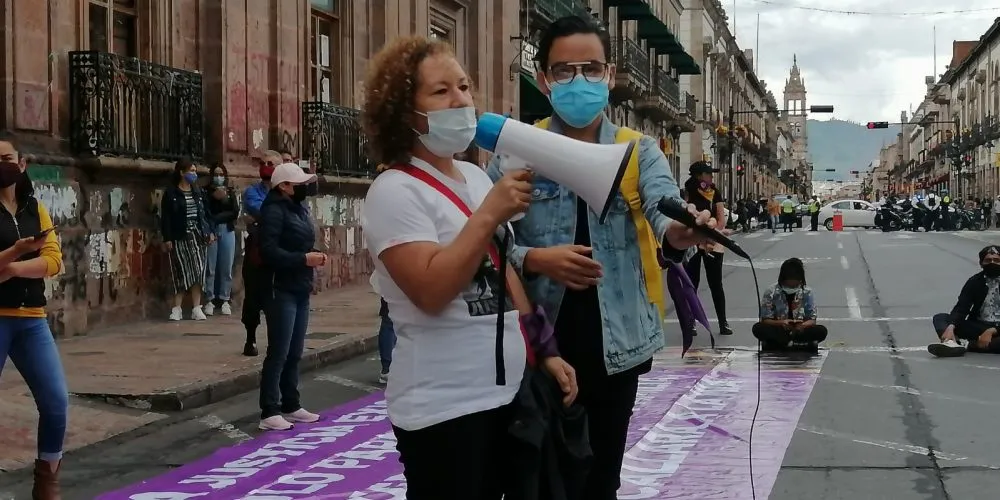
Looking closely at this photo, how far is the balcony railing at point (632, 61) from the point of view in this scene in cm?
3547

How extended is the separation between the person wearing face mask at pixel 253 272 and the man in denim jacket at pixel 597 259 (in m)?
4.23

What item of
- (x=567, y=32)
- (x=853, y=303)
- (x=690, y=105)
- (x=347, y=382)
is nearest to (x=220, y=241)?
(x=347, y=382)

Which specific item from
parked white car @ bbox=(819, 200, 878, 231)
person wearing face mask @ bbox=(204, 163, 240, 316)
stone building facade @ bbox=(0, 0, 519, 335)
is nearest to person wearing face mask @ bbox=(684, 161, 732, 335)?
stone building facade @ bbox=(0, 0, 519, 335)

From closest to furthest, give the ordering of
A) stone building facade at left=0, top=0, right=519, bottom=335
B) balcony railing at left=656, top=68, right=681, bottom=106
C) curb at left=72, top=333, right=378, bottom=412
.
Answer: curb at left=72, top=333, right=378, bottom=412
stone building facade at left=0, top=0, right=519, bottom=335
balcony railing at left=656, top=68, right=681, bottom=106

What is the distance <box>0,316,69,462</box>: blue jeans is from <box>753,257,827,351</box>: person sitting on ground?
21.5 ft

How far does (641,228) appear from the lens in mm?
3180

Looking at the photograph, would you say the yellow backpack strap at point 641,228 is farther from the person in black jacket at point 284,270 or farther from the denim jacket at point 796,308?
the denim jacket at point 796,308

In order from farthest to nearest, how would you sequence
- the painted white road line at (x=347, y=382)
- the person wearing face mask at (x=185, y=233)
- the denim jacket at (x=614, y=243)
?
the person wearing face mask at (x=185, y=233) → the painted white road line at (x=347, y=382) → the denim jacket at (x=614, y=243)

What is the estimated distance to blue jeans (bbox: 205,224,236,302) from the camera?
13.3 m

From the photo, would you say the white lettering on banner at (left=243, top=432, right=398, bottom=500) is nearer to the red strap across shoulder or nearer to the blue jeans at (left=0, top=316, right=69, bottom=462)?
the blue jeans at (left=0, top=316, right=69, bottom=462)

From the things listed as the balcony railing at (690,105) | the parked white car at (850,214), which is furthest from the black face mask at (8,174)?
the parked white car at (850,214)

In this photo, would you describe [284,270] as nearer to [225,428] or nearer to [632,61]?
[225,428]

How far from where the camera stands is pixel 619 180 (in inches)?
116

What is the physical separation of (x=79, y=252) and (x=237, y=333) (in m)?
1.81
